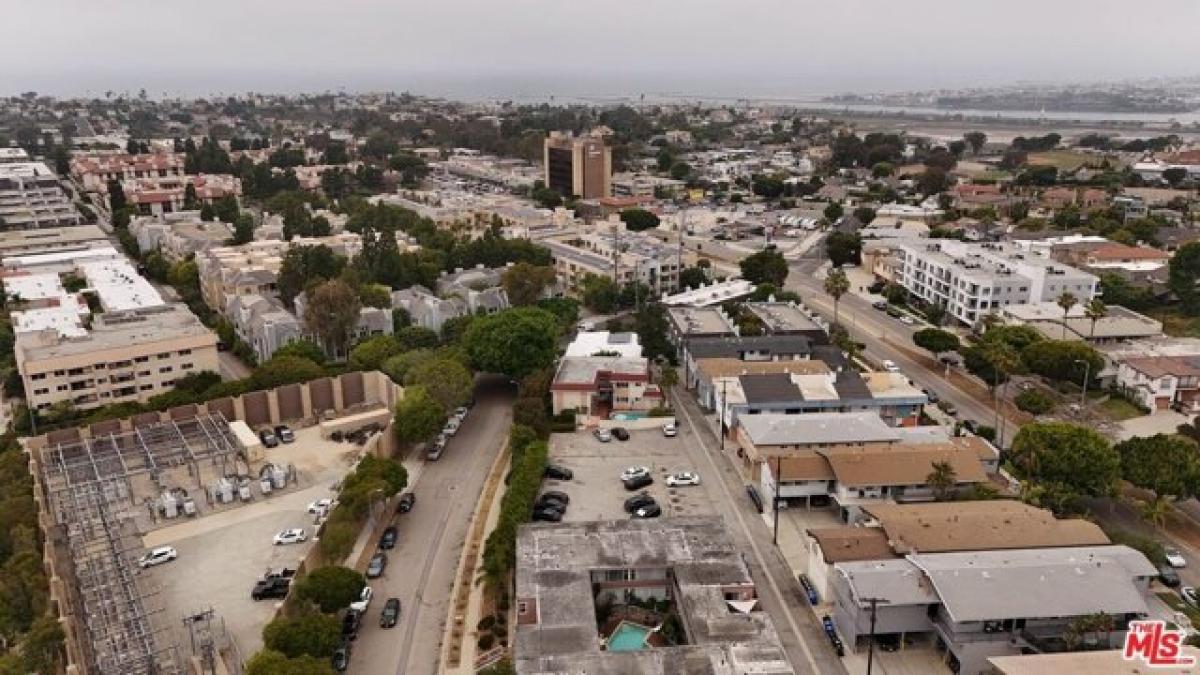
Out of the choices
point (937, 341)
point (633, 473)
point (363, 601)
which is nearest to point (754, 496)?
point (633, 473)

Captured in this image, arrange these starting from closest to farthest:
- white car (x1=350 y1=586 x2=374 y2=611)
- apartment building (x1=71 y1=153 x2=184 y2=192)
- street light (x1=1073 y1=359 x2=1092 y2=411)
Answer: white car (x1=350 y1=586 x2=374 y2=611) → street light (x1=1073 y1=359 x2=1092 y2=411) → apartment building (x1=71 y1=153 x2=184 y2=192)

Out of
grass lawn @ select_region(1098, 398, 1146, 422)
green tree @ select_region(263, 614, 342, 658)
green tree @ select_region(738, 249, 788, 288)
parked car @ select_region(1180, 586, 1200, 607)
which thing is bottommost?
parked car @ select_region(1180, 586, 1200, 607)

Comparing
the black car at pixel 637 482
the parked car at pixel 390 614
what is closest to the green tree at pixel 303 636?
the parked car at pixel 390 614

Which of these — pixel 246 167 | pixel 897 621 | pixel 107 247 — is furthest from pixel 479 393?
pixel 246 167

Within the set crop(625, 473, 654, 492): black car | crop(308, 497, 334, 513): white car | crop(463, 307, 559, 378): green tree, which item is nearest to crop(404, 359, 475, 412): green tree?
crop(463, 307, 559, 378): green tree

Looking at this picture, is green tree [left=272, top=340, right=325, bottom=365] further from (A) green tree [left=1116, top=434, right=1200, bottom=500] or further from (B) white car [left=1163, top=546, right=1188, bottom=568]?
(B) white car [left=1163, top=546, right=1188, bottom=568]

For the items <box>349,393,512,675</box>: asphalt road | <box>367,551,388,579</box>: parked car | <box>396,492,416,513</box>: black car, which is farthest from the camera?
<box>396,492,416,513</box>: black car

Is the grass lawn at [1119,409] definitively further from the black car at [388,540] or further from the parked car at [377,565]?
the parked car at [377,565]
